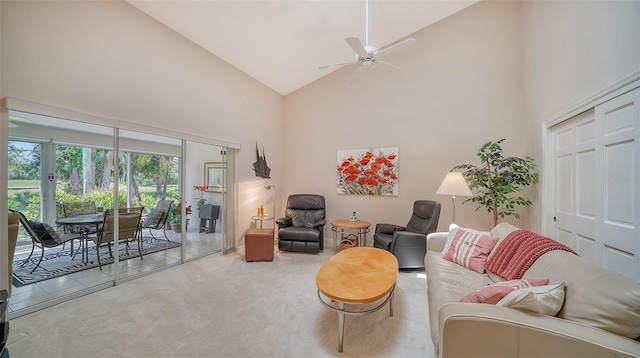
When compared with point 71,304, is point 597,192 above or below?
above

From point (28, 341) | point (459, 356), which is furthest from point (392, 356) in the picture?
point (28, 341)

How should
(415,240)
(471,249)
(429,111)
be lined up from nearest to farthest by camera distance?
(471,249) → (415,240) → (429,111)

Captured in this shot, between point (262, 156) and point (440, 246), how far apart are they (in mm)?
3532

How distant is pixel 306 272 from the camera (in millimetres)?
3381

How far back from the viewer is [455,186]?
10.6 feet

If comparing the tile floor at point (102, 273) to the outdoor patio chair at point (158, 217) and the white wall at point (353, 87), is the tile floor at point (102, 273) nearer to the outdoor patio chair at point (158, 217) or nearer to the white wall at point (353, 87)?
the outdoor patio chair at point (158, 217)

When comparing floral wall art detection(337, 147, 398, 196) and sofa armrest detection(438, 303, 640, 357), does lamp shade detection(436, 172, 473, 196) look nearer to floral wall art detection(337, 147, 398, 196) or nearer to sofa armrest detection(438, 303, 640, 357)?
floral wall art detection(337, 147, 398, 196)

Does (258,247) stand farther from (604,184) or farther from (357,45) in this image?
A: (604,184)

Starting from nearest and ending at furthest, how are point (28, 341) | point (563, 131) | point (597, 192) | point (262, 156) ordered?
1. point (28, 341)
2. point (597, 192)
3. point (563, 131)
4. point (262, 156)

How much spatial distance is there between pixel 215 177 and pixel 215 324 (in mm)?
2660

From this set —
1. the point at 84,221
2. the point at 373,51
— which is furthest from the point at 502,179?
the point at 84,221

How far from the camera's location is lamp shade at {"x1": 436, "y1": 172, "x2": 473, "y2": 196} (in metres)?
3.19

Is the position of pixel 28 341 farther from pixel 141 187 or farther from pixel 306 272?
pixel 306 272

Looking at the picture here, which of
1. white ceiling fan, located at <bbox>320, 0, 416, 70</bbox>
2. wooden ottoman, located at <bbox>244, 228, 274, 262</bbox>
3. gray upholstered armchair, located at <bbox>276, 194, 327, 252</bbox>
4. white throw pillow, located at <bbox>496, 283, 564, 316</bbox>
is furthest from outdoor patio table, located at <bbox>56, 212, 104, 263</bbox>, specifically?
white throw pillow, located at <bbox>496, 283, 564, 316</bbox>
